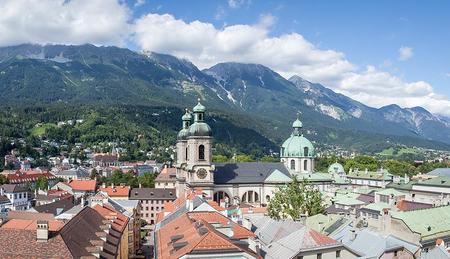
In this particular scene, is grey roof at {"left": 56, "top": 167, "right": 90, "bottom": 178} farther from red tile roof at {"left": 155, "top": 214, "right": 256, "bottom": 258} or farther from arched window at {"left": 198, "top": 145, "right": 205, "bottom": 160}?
red tile roof at {"left": 155, "top": 214, "right": 256, "bottom": 258}

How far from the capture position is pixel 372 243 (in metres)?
42.6

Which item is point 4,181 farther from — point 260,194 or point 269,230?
point 269,230

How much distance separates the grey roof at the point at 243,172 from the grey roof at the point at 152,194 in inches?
832

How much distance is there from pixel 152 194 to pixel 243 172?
26870mm

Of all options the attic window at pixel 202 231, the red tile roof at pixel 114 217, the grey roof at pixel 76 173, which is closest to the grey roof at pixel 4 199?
the red tile roof at pixel 114 217

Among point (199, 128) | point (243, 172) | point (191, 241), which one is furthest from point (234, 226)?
point (243, 172)

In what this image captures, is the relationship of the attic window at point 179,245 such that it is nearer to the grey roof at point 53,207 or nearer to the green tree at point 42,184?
the grey roof at point 53,207

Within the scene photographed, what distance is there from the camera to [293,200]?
6338 centimetres

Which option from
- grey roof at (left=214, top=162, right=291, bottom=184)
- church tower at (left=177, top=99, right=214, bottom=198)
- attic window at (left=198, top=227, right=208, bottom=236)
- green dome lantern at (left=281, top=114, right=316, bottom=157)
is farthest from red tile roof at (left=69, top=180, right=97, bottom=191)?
attic window at (left=198, top=227, right=208, bottom=236)

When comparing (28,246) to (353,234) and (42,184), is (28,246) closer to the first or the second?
(353,234)

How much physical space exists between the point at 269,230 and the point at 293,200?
1745 centimetres

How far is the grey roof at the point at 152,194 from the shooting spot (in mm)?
109938

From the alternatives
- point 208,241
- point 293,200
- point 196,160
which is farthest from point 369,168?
point 208,241

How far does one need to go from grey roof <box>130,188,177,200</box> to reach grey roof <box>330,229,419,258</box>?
68.4 metres
